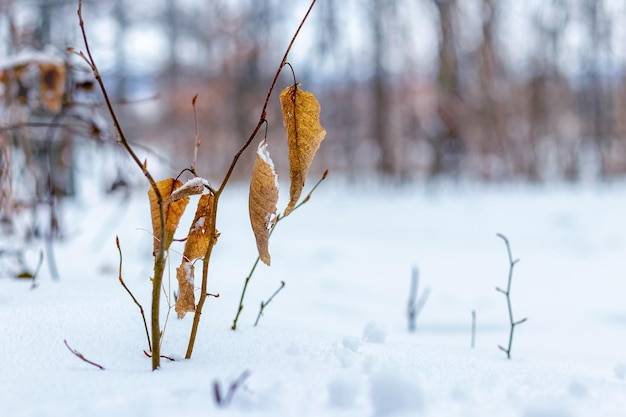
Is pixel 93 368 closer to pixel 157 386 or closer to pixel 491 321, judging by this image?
pixel 157 386

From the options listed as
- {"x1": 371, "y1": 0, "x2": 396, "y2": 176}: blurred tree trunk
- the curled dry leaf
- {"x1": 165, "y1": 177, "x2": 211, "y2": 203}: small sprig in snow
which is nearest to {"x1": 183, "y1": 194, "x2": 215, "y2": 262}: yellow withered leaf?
the curled dry leaf

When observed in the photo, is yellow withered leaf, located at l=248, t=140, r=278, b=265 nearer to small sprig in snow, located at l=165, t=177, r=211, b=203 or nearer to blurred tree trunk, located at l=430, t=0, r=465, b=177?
small sprig in snow, located at l=165, t=177, r=211, b=203

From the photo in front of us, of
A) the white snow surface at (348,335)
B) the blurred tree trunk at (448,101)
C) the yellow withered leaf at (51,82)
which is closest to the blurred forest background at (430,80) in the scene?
the blurred tree trunk at (448,101)

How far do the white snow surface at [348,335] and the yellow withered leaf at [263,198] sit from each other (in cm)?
21

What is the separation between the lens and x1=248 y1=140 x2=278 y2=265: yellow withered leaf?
40.9 inches

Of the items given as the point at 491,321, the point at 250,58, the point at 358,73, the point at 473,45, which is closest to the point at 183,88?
the point at 250,58

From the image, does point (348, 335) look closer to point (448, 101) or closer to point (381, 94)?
point (448, 101)

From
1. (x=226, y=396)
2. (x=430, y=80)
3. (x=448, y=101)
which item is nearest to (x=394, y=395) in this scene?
(x=226, y=396)

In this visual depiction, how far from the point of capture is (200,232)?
116 centimetres

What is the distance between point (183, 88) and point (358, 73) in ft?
19.0

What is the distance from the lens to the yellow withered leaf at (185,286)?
112cm

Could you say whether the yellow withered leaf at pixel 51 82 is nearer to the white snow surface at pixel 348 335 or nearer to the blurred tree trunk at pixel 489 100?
the white snow surface at pixel 348 335

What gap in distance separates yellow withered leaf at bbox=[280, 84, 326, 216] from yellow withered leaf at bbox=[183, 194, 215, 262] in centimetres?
17

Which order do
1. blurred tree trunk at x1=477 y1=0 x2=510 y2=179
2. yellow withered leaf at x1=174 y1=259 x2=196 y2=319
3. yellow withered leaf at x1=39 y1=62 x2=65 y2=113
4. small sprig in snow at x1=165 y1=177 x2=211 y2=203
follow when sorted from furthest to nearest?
1. blurred tree trunk at x1=477 y1=0 x2=510 y2=179
2. yellow withered leaf at x1=39 y1=62 x2=65 y2=113
3. yellow withered leaf at x1=174 y1=259 x2=196 y2=319
4. small sprig in snow at x1=165 y1=177 x2=211 y2=203
